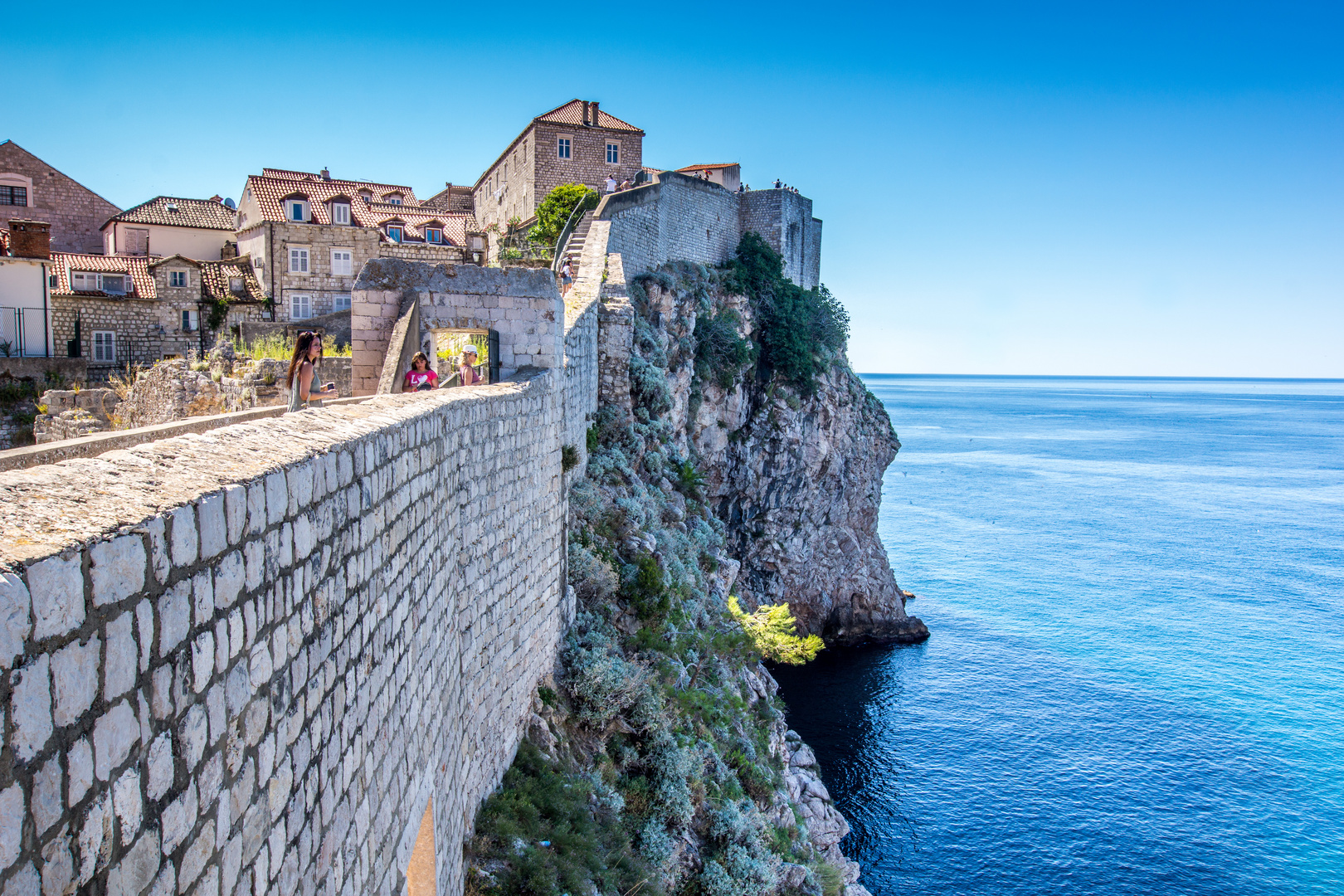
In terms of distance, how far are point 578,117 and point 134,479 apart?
138ft

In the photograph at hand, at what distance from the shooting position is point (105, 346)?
79.5ft

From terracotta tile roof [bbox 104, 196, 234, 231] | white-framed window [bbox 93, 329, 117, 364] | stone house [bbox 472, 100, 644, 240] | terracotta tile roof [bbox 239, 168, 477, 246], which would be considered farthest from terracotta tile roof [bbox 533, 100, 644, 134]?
white-framed window [bbox 93, 329, 117, 364]

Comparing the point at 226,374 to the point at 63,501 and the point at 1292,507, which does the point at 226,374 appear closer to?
the point at 63,501

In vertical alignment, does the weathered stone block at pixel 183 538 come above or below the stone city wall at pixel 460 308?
below

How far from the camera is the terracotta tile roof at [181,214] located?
30.8 metres

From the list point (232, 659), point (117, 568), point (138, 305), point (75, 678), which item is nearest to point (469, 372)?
point (232, 659)

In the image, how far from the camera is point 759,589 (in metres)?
40.3

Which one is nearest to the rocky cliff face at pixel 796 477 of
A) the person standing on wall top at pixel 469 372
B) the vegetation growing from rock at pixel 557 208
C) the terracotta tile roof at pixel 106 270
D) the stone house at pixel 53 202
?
the vegetation growing from rock at pixel 557 208

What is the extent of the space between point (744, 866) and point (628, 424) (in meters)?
10.8

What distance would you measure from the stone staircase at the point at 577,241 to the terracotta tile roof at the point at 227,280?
10613 millimetres

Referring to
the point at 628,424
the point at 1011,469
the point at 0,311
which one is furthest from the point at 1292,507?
the point at 0,311

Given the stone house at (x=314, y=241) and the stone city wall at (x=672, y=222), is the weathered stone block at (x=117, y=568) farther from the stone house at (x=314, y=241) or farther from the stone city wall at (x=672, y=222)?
the stone city wall at (x=672, y=222)

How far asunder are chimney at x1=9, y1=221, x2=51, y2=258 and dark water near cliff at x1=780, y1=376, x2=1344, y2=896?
2906 centimetres

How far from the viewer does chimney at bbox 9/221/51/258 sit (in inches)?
854
